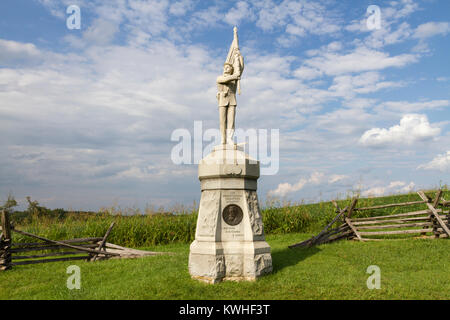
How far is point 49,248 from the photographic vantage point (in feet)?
33.2

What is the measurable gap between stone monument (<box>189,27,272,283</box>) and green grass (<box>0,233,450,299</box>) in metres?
0.30

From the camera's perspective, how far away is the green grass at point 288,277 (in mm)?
6242

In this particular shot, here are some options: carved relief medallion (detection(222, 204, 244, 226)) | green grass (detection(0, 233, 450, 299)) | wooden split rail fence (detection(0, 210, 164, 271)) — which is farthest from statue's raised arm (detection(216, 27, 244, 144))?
wooden split rail fence (detection(0, 210, 164, 271))

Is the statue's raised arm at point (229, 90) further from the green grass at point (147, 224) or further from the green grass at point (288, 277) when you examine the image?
the green grass at point (147, 224)

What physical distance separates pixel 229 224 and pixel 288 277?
160 centimetres

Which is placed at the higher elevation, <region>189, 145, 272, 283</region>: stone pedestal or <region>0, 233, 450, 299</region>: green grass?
<region>189, 145, 272, 283</region>: stone pedestal

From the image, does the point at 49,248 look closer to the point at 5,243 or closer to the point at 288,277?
the point at 5,243

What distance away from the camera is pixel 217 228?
23.3 ft

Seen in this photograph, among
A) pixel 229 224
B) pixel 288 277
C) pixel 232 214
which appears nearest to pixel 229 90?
pixel 232 214

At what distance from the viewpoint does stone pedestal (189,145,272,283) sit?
6.95 metres

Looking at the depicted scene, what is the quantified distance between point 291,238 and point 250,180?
694cm

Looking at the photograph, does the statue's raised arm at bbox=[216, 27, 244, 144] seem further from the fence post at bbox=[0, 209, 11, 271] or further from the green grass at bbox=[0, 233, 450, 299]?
the fence post at bbox=[0, 209, 11, 271]
